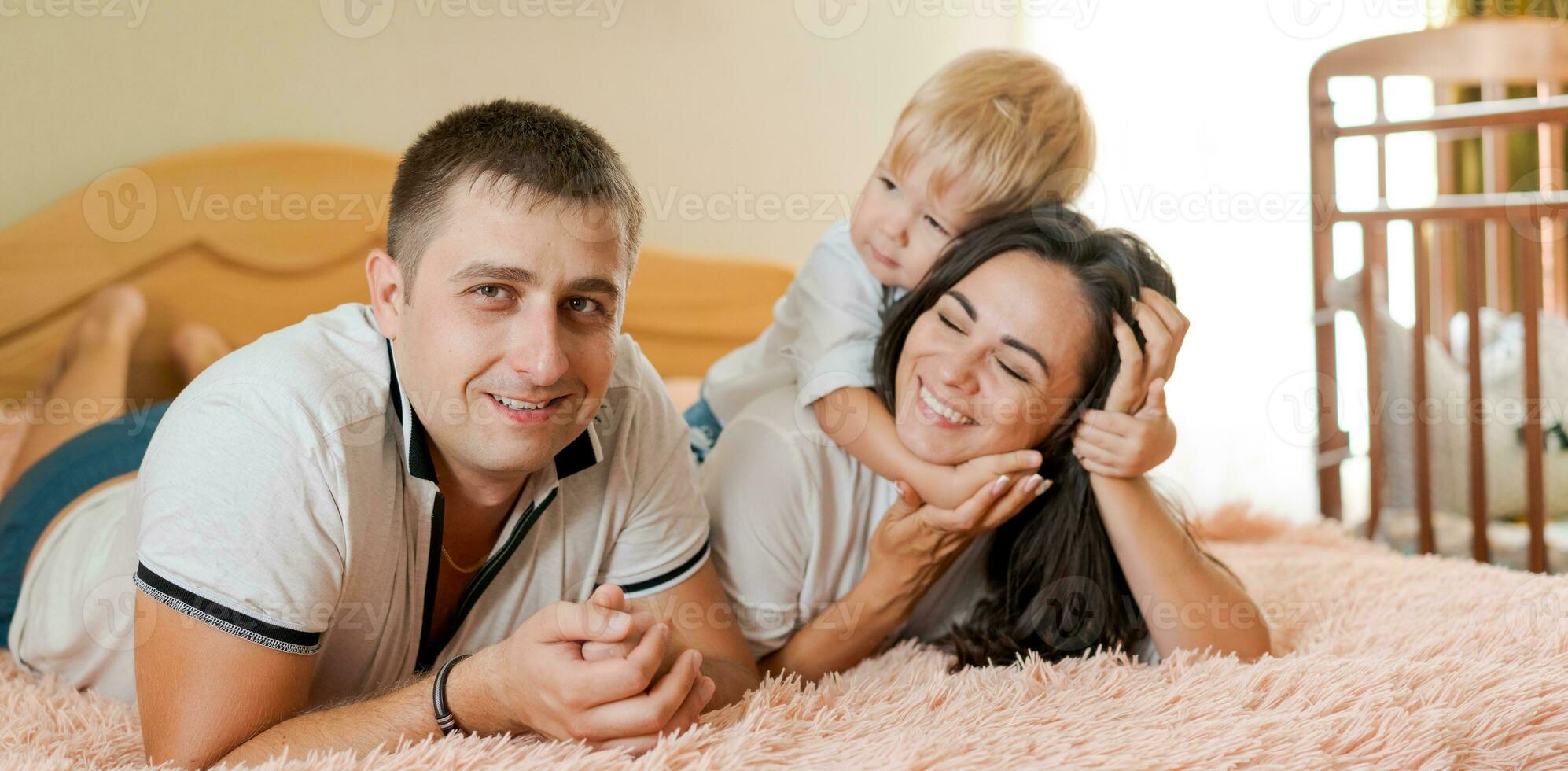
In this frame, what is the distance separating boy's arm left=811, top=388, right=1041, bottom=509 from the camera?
1.30 meters

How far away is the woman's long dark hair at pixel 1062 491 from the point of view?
1363 mm

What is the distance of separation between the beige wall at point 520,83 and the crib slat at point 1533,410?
1.54 m

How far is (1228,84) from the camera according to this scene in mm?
3195

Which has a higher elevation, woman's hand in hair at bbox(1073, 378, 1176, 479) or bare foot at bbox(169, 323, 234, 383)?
bare foot at bbox(169, 323, 234, 383)

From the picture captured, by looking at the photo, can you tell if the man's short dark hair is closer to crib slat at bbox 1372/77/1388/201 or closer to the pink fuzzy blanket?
the pink fuzzy blanket

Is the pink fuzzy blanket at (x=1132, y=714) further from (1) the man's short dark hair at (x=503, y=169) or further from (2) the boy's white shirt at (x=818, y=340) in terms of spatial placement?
(1) the man's short dark hair at (x=503, y=169)

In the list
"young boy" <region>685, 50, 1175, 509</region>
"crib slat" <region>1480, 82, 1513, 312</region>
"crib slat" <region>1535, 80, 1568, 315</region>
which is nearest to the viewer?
"young boy" <region>685, 50, 1175, 509</region>

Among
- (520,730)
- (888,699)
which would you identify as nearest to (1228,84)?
(888,699)

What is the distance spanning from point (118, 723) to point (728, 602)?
2.12ft

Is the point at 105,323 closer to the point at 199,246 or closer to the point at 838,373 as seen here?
the point at 199,246

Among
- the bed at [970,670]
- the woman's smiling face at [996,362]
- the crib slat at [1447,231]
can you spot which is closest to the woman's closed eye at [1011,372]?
the woman's smiling face at [996,362]

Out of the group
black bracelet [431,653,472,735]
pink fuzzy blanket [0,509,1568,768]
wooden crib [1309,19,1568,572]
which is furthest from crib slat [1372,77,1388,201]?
black bracelet [431,653,472,735]

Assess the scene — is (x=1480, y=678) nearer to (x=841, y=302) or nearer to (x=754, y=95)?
(x=841, y=302)

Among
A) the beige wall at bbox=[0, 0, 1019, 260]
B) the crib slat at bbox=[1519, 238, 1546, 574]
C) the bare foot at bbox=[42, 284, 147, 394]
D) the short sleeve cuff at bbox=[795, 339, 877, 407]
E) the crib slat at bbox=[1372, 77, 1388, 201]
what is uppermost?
the beige wall at bbox=[0, 0, 1019, 260]
